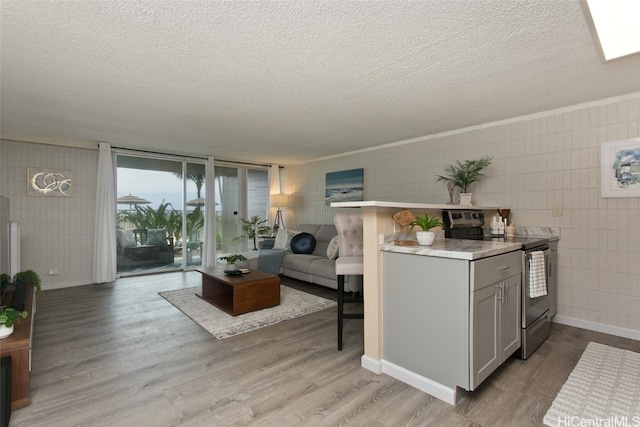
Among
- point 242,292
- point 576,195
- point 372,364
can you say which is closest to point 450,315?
point 372,364

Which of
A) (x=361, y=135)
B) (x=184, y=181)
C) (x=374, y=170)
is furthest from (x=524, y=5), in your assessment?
(x=184, y=181)

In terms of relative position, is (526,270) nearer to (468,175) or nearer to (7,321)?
(468,175)

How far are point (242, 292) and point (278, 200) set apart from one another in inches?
138

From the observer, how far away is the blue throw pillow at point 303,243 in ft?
17.4

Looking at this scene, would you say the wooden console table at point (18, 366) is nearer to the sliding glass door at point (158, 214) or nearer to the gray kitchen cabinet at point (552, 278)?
the sliding glass door at point (158, 214)

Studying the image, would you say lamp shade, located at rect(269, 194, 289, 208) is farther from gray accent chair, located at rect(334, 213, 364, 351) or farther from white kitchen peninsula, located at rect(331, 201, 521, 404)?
white kitchen peninsula, located at rect(331, 201, 521, 404)

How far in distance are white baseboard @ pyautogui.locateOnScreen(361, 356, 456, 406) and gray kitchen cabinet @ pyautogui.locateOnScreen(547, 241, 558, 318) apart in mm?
1704

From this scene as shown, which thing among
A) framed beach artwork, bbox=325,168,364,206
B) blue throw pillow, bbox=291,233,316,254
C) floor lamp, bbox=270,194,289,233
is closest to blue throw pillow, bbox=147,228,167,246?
floor lamp, bbox=270,194,289,233

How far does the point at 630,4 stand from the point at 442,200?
2.80m

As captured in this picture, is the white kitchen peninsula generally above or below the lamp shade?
below

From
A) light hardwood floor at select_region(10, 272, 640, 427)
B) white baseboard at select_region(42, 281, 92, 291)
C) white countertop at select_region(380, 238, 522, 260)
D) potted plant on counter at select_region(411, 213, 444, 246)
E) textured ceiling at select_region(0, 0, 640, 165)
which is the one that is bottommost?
light hardwood floor at select_region(10, 272, 640, 427)

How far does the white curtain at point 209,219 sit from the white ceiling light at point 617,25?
5.54 meters

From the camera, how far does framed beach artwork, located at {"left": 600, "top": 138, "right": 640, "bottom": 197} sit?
2836mm

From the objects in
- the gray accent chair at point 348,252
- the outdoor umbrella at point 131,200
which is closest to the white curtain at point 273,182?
the outdoor umbrella at point 131,200
